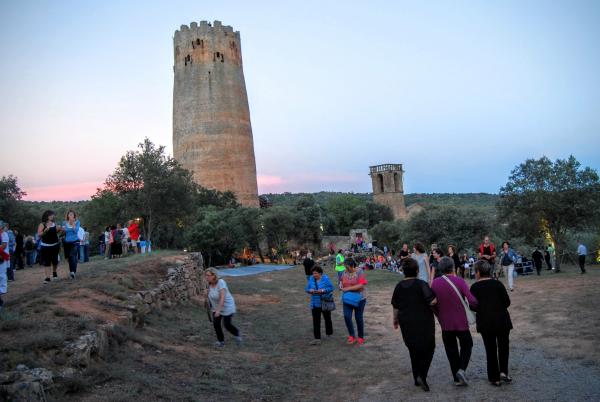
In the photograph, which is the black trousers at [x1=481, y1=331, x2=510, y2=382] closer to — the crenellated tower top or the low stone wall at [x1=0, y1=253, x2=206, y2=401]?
the low stone wall at [x1=0, y1=253, x2=206, y2=401]

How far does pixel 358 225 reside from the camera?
71250mm

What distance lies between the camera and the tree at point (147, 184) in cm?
2677

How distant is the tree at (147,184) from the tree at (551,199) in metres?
17.1

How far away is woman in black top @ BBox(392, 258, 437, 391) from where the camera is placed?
7020 millimetres

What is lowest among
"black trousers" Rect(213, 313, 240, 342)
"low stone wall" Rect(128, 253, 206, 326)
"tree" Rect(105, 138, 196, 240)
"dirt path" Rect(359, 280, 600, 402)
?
"dirt path" Rect(359, 280, 600, 402)

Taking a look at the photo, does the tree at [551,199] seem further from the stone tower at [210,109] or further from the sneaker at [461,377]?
the stone tower at [210,109]

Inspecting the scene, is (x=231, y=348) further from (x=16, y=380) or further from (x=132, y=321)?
(x=16, y=380)

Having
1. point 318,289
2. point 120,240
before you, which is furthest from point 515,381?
point 120,240

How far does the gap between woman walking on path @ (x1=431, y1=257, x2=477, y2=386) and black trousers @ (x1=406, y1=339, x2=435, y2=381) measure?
27cm

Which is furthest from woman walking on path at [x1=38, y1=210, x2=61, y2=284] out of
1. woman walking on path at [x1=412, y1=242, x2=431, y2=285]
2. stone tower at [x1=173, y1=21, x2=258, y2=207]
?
stone tower at [x1=173, y1=21, x2=258, y2=207]

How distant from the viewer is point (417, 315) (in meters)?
7.05

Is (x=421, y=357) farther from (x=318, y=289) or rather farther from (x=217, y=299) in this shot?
(x=217, y=299)

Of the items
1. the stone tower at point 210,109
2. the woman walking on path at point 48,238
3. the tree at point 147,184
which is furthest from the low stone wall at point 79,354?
the stone tower at point 210,109

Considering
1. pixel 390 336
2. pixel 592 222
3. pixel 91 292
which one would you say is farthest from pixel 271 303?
pixel 592 222
